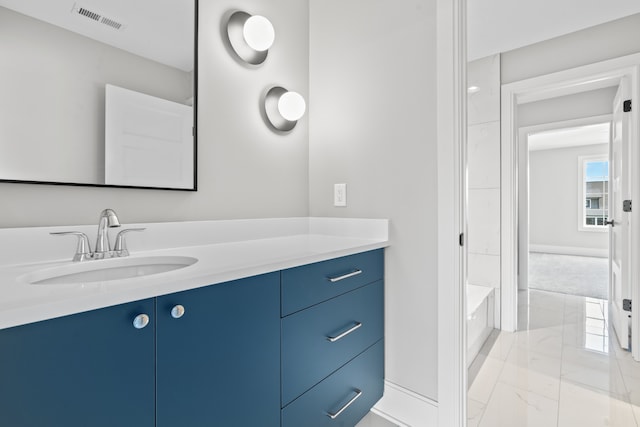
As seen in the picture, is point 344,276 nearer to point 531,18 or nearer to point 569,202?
point 531,18

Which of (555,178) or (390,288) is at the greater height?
(555,178)

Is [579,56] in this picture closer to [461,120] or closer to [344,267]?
[461,120]

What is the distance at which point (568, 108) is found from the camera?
338 centimetres

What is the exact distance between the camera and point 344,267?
1.28m

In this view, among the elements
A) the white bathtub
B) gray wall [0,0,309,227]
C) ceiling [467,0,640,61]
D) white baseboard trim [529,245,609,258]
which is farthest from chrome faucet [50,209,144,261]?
white baseboard trim [529,245,609,258]

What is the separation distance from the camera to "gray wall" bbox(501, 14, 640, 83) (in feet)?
7.71

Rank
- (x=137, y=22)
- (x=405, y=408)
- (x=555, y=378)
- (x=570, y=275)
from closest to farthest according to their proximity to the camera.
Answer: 1. (x=137, y=22)
2. (x=405, y=408)
3. (x=555, y=378)
4. (x=570, y=275)

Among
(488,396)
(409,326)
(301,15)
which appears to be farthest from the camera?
(301,15)

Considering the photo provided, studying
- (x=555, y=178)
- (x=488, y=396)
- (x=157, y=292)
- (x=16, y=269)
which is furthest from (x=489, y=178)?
(x=555, y=178)

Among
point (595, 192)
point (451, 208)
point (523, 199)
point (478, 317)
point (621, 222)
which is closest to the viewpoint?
point (451, 208)

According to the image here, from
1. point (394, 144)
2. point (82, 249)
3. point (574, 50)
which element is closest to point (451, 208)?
point (394, 144)

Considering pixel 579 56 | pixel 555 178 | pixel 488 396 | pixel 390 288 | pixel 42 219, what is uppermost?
pixel 579 56

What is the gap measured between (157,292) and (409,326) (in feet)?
3.87

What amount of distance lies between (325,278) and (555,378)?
70.1 inches
